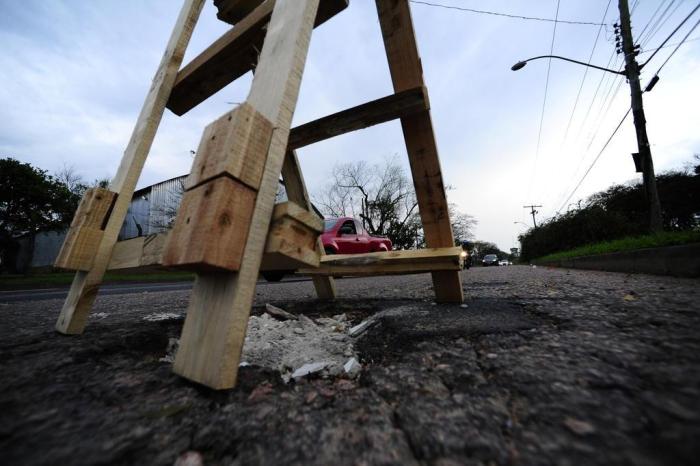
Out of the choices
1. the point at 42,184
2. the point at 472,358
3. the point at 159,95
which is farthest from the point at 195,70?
the point at 42,184

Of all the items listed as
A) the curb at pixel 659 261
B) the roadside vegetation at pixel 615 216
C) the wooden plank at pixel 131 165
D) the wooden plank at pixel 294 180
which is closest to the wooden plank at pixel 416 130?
the wooden plank at pixel 294 180

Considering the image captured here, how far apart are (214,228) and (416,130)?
4.52ft

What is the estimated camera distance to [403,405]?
0.69 metres

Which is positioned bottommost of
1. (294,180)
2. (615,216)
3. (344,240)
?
(294,180)

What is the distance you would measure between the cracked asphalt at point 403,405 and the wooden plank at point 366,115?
3.62ft

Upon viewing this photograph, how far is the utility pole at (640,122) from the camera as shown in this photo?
6.60 m

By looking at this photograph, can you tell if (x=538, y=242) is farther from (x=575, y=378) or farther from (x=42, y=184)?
(x=42, y=184)

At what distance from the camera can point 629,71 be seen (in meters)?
7.36

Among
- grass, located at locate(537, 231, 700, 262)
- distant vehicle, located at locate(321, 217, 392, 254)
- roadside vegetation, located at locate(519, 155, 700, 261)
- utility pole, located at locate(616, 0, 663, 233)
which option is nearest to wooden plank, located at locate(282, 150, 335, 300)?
grass, located at locate(537, 231, 700, 262)

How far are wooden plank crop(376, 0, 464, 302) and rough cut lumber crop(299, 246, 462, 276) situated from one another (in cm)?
16

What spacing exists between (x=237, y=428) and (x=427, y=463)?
1.27ft

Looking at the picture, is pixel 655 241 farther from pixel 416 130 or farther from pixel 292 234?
pixel 292 234

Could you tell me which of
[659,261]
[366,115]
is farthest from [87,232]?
[659,261]

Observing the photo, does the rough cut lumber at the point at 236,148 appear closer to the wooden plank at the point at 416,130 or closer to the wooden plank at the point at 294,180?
the wooden plank at the point at 416,130
